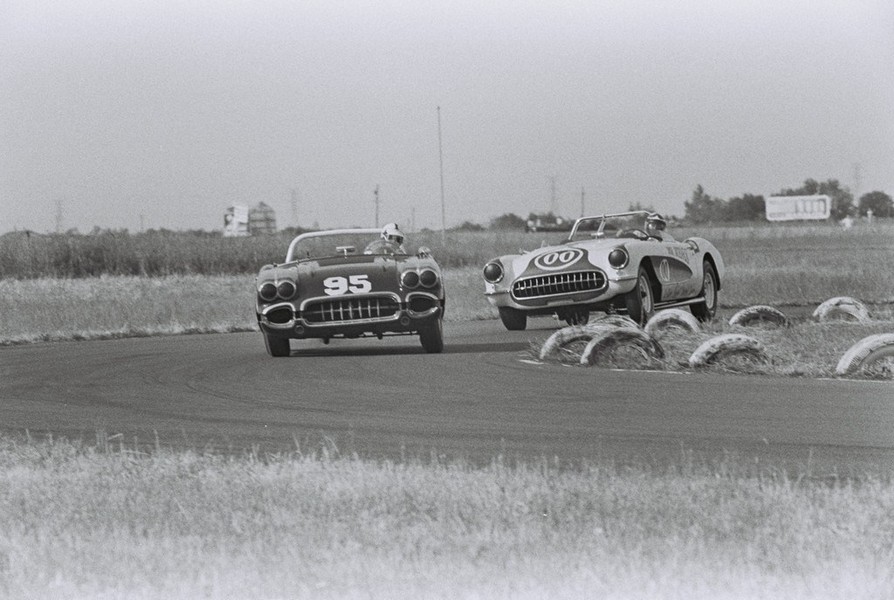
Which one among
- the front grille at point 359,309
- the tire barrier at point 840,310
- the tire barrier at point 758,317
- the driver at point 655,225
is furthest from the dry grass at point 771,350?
the front grille at point 359,309

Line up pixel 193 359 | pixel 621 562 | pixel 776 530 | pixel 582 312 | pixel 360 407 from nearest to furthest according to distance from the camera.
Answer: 1. pixel 621 562
2. pixel 776 530
3. pixel 360 407
4. pixel 193 359
5. pixel 582 312

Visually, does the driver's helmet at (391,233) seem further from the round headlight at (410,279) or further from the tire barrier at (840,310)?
the tire barrier at (840,310)

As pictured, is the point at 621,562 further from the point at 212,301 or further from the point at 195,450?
the point at 212,301

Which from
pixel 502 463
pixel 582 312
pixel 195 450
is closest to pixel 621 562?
pixel 502 463

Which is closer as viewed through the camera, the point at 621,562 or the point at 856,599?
the point at 856,599

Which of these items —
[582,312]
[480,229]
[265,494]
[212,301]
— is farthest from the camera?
[480,229]

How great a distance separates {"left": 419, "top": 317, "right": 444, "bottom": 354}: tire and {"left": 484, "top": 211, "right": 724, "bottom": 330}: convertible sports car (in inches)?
67.1

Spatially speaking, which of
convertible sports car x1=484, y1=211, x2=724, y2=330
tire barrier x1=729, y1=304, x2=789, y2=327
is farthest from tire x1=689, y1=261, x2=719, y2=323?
tire barrier x1=729, y1=304, x2=789, y2=327

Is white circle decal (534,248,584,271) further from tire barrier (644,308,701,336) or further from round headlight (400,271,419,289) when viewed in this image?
round headlight (400,271,419,289)

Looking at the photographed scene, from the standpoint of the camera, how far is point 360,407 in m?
7.75

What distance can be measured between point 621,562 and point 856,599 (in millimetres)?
677

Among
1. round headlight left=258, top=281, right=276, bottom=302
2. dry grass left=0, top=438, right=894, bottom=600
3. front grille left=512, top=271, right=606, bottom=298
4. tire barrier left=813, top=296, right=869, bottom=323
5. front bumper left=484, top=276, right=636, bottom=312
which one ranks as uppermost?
round headlight left=258, top=281, right=276, bottom=302

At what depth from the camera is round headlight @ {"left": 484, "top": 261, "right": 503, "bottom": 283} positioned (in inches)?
519

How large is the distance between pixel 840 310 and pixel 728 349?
19.3 ft
